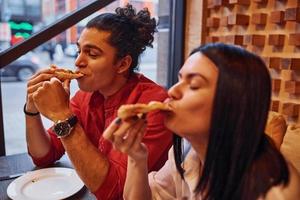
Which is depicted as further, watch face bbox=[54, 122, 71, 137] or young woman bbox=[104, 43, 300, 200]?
watch face bbox=[54, 122, 71, 137]

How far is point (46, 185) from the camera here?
120cm

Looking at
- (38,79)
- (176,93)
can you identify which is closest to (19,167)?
(38,79)

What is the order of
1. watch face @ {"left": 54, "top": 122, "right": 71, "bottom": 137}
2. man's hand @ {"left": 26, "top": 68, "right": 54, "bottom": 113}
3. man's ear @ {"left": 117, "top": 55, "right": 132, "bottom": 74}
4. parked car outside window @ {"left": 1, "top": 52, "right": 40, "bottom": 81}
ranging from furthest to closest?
parked car outside window @ {"left": 1, "top": 52, "right": 40, "bottom": 81}
man's ear @ {"left": 117, "top": 55, "right": 132, "bottom": 74}
man's hand @ {"left": 26, "top": 68, "right": 54, "bottom": 113}
watch face @ {"left": 54, "top": 122, "right": 71, "bottom": 137}

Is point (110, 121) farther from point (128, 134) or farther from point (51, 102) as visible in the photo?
point (128, 134)

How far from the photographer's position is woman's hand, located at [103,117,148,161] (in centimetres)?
78

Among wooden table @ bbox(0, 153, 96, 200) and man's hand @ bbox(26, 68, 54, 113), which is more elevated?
man's hand @ bbox(26, 68, 54, 113)

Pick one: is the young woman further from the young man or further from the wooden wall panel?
the wooden wall panel

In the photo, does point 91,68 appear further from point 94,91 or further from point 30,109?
point 30,109

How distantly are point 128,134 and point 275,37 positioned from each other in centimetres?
103

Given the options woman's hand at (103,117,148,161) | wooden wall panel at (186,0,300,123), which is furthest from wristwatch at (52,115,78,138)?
wooden wall panel at (186,0,300,123)

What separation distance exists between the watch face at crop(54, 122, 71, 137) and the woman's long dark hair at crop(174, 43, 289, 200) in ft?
1.79

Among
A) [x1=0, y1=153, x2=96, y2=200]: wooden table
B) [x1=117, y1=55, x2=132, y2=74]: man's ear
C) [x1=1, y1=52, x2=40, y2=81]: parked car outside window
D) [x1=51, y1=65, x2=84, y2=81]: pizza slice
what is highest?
[x1=117, y1=55, x2=132, y2=74]: man's ear

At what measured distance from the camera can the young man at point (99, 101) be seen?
3.54 feet

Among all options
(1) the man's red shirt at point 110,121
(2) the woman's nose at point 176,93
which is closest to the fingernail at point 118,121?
(2) the woman's nose at point 176,93
